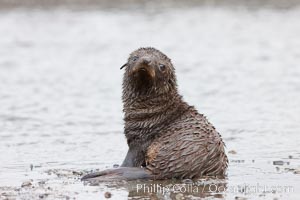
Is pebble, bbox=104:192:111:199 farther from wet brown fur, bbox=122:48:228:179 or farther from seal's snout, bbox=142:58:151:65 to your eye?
seal's snout, bbox=142:58:151:65

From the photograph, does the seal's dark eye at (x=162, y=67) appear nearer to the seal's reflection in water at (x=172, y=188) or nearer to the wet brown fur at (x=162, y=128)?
the wet brown fur at (x=162, y=128)

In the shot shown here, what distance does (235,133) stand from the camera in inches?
508

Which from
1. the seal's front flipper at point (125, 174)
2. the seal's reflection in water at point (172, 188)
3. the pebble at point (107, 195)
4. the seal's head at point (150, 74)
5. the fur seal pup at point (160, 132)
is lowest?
the pebble at point (107, 195)

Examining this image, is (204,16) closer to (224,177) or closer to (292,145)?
(292,145)

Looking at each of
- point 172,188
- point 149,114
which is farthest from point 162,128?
point 172,188

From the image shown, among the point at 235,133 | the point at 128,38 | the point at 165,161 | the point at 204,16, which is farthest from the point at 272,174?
the point at 204,16

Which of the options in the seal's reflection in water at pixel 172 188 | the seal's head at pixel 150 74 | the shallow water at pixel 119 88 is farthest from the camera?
the shallow water at pixel 119 88

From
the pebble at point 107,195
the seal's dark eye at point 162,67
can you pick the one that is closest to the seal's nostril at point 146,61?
the seal's dark eye at point 162,67

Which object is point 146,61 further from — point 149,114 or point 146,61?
point 149,114

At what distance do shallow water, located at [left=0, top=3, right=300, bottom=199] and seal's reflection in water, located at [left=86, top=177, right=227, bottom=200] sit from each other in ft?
0.11

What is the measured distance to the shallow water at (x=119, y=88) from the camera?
10062mm

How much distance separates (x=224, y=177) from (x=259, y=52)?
12.7 m

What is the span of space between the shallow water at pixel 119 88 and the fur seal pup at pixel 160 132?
0.77 ft

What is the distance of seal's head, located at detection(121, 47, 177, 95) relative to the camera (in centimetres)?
958
